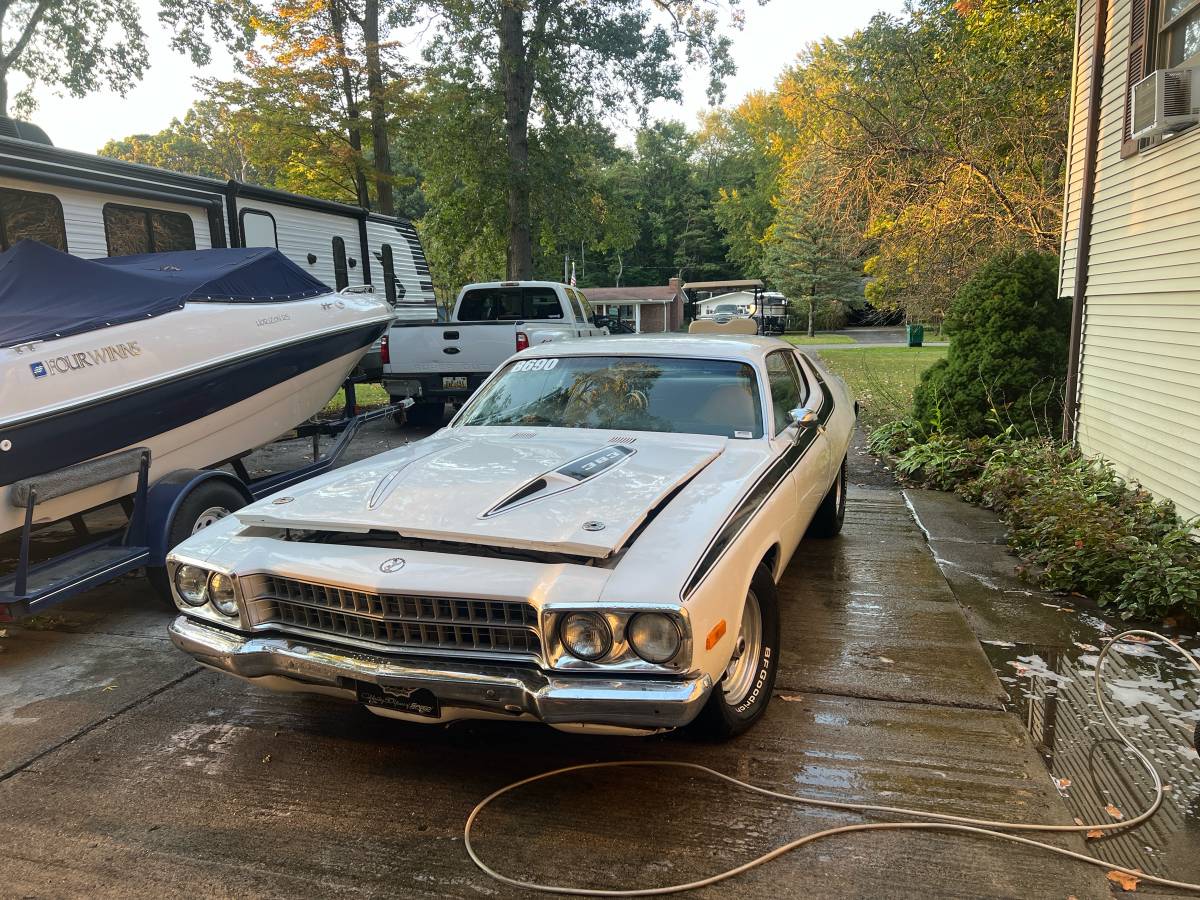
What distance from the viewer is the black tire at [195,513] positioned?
4828 mm

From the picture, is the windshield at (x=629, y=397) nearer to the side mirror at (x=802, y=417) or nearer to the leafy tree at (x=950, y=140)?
the side mirror at (x=802, y=417)

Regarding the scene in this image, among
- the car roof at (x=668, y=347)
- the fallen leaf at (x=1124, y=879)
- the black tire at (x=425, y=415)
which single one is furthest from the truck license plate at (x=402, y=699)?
the black tire at (x=425, y=415)

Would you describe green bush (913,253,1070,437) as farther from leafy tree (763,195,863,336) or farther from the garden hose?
leafy tree (763,195,863,336)

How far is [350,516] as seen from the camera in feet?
10.4

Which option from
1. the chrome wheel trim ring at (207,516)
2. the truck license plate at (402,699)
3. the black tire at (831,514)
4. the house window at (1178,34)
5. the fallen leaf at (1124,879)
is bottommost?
the fallen leaf at (1124,879)

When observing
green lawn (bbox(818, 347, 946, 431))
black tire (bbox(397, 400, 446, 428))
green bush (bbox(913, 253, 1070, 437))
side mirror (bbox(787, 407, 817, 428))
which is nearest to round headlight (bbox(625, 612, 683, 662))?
side mirror (bbox(787, 407, 817, 428))

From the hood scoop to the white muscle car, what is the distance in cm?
1

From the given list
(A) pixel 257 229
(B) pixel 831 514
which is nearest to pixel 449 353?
(A) pixel 257 229

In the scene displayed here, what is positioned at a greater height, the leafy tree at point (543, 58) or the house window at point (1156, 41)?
the leafy tree at point (543, 58)

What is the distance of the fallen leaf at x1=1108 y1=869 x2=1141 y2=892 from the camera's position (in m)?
2.48

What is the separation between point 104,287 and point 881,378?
1535 cm

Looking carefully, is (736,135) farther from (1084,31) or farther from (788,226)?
(1084,31)

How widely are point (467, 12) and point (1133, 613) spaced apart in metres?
18.0

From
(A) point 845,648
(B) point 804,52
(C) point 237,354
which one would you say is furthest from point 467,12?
(B) point 804,52
